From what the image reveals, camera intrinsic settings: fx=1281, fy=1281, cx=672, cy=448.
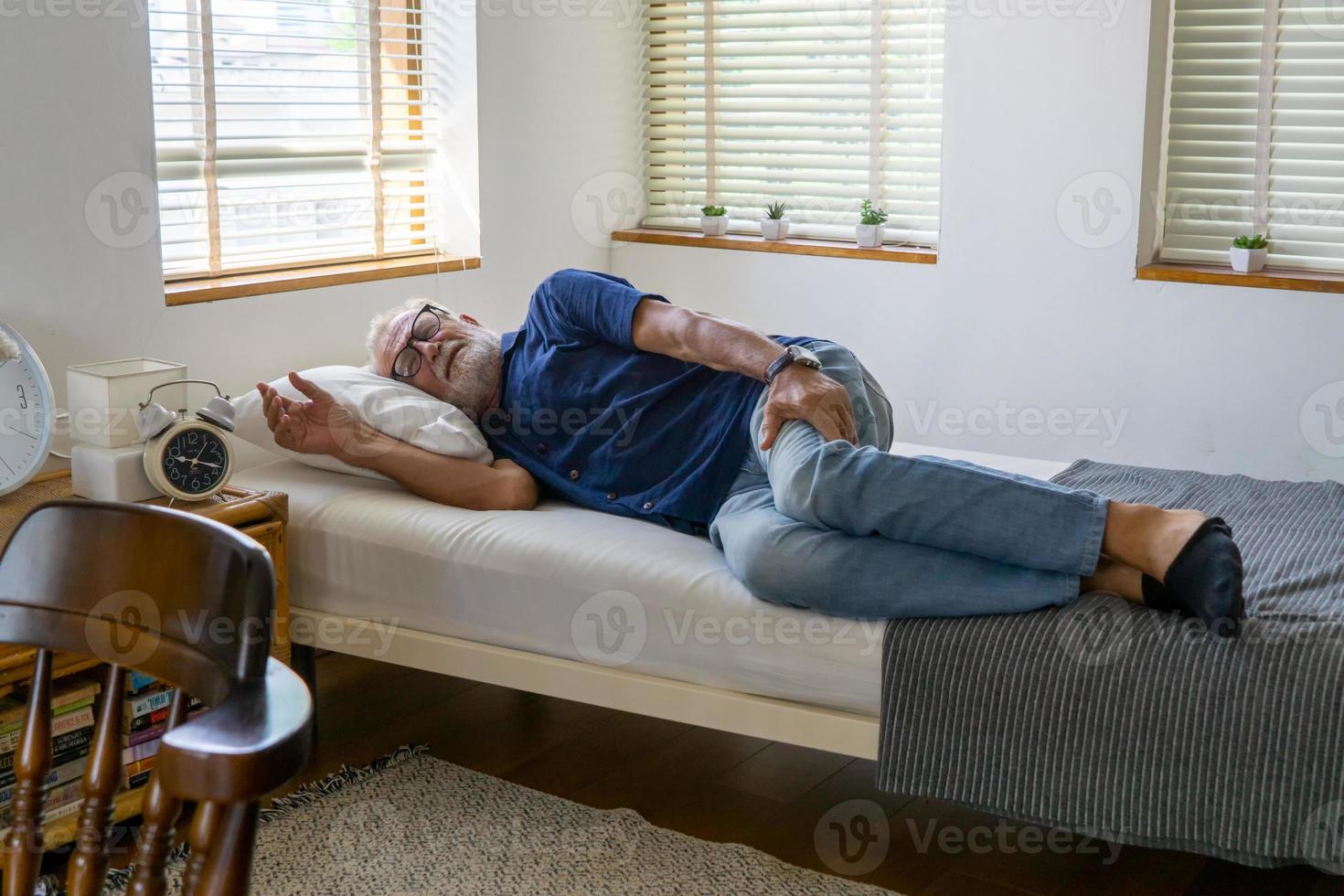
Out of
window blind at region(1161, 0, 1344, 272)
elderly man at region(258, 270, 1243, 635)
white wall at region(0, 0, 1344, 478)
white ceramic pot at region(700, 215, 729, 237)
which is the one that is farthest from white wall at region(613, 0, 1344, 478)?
elderly man at region(258, 270, 1243, 635)

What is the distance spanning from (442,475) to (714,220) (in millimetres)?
1635

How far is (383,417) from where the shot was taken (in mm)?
2436

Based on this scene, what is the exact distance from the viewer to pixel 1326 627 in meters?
1.68

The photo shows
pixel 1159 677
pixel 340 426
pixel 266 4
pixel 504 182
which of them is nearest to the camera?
pixel 1159 677

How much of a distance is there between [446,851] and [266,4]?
1.93 meters

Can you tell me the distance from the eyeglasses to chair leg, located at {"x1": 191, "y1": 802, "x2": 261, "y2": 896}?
1.93m

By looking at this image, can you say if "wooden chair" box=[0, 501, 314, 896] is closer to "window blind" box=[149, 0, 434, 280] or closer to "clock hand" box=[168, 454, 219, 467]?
"clock hand" box=[168, 454, 219, 467]

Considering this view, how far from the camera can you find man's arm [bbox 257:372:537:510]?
2.37 metres

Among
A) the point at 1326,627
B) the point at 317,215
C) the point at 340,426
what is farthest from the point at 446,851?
the point at 317,215

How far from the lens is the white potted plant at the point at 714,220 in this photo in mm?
3754

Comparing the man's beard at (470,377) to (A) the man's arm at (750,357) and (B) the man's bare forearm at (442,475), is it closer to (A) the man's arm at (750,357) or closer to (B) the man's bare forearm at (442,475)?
(B) the man's bare forearm at (442,475)

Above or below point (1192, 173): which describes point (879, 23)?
above

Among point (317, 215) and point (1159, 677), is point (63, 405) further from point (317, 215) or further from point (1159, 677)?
point (1159, 677)

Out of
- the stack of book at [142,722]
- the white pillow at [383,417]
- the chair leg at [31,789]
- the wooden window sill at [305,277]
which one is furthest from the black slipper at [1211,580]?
the wooden window sill at [305,277]
